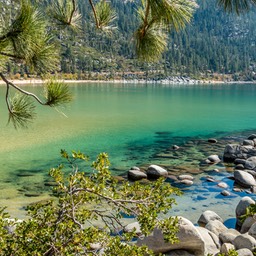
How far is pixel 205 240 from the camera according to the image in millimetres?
8117

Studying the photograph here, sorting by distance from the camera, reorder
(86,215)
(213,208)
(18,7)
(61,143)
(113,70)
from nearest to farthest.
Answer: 1. (86,215)
2. (18,7)
3. (213,208)
4. (61,143)
5. (113,70)

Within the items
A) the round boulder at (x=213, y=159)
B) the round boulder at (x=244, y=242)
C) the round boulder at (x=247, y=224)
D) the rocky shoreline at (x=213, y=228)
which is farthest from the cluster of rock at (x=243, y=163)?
the round boulder at (x=244, y=242)

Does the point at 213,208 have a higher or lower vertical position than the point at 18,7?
lower

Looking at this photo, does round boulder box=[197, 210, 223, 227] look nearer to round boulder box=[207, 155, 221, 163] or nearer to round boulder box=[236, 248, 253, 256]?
round boulder box=[236, 248, 253, 256]

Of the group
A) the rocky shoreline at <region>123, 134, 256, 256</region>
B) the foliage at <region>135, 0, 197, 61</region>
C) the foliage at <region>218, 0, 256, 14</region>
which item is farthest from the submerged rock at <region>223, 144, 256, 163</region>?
the foliage at <region>218, 0, 256, 14</region>

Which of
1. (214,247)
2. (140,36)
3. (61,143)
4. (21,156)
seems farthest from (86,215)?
(61,143)

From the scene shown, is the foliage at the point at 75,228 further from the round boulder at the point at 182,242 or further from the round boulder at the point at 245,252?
the round boulder at the point at 245,252

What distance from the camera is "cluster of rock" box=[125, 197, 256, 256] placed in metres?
7.24

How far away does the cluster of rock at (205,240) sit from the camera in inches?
285

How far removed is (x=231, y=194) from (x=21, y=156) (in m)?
10.8

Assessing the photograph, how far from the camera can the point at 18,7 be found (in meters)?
4.62

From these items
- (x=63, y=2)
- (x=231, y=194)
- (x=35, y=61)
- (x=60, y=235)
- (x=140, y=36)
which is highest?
(x=63, y=2)

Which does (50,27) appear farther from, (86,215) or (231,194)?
(231,194)

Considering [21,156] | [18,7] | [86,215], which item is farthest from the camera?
[21,156]
